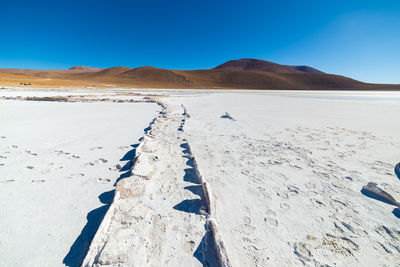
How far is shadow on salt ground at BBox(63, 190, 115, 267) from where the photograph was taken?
4.61 ft

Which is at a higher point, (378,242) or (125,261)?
(125,261)

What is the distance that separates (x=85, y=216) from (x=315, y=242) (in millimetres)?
2413

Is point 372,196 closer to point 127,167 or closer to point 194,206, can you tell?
point 194,206

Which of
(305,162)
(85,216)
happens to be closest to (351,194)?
(305,162)

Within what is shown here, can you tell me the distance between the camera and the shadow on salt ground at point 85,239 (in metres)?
1.41

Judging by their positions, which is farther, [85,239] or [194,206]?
[194,206]

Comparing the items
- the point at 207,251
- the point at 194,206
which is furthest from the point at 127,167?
the point at 207,251

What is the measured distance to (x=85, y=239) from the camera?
5.22 feet

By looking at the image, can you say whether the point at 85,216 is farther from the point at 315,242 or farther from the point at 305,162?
the point at 305,162

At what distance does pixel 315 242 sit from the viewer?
1.65 m

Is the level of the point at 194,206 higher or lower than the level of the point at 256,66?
lower

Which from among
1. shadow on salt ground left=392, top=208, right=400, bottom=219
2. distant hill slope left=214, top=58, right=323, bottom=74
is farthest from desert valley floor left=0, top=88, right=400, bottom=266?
distant hill slope left=214, top=58, right=323, bottom=74

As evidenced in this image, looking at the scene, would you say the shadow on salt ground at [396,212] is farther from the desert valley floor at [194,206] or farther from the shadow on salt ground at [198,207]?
the shadow on salt ground at [198,207]

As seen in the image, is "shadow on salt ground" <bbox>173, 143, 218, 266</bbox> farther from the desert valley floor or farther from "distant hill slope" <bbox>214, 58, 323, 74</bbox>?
"distant hill slope" <bbox>214, 58, 323, 74</bbox>
